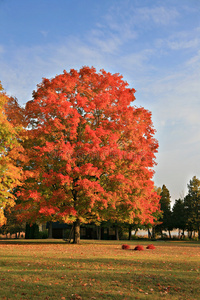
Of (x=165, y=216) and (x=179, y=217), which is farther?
(x=165, y=216)

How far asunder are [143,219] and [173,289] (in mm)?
19293

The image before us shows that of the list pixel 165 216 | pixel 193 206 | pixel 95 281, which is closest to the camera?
pixel 95 281

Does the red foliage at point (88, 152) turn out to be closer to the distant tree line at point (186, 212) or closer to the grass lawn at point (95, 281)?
the grass lawn at point (95, 281)

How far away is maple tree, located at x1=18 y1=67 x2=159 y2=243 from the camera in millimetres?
25312

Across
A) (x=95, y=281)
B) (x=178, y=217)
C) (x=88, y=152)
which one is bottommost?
(x=95, y=281)

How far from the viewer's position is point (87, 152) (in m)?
24.9

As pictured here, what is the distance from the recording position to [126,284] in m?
9.64

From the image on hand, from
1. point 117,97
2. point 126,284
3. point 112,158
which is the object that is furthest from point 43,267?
point 117,97

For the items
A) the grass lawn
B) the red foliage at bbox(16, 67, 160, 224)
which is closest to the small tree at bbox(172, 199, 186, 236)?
the red foliage at bbox(16, 67, 160, 224)

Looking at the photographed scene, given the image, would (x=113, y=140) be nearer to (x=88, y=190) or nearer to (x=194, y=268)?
(x=88, y=190)

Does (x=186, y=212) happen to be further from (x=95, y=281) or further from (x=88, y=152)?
(x=95, y=281)

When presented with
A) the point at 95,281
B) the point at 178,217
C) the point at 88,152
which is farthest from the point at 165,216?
the point at 95,281

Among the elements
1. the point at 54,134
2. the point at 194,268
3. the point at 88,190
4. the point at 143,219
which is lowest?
the point at 194,268

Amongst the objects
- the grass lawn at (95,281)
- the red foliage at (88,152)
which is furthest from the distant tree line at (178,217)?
the grass lawn at (95,281)
